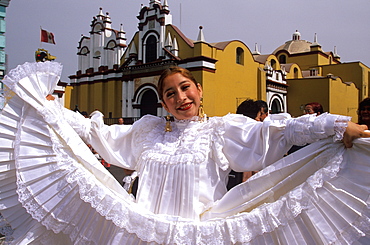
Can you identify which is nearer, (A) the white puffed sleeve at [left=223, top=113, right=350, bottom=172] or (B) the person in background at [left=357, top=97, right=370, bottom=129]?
(A) the white puffed sleeve at [left=223, top=113, right=350, bottom=172]

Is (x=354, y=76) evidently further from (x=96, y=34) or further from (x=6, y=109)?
(x=6, y=109)

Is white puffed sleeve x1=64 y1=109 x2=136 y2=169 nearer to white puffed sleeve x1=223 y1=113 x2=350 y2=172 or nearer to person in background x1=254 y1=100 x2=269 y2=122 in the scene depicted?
white puffed sleeve x1=223 y1=113 x2=350 y2=172

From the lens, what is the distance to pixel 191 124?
224 cm

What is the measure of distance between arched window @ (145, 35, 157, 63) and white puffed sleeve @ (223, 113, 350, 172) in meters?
15.8

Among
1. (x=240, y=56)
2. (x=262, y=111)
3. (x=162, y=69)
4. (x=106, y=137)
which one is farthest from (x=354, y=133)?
(x=240, y=56)

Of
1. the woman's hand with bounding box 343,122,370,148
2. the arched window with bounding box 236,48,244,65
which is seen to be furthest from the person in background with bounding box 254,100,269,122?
the arched window with bounding box 236,48,244,65

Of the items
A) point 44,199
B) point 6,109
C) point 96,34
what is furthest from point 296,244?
point 96,34

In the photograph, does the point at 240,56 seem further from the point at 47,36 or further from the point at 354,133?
the point at 354,133

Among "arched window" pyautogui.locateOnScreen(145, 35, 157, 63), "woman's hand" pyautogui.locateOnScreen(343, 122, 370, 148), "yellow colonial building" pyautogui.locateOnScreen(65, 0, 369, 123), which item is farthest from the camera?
"arched window" pyautogui.locateOnScreen(145, 35, 157, 63)

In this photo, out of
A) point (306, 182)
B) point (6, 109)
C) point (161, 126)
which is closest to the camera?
point (306, 182)

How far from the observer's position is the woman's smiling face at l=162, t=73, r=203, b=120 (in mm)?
2135

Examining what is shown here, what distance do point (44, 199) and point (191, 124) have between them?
100 centimetres

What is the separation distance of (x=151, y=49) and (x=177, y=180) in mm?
16224

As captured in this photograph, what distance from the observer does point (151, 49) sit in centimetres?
1758
